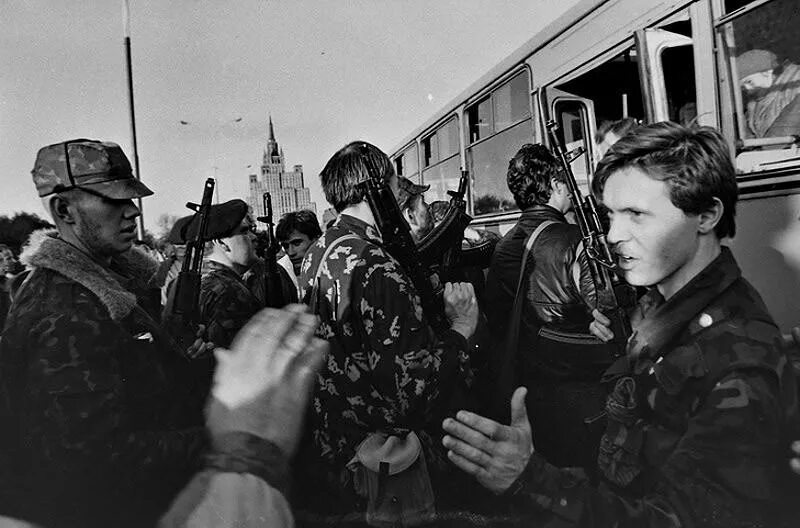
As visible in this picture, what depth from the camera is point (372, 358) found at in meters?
1.72

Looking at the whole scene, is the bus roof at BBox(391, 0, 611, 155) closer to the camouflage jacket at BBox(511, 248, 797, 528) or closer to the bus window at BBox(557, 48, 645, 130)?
the bus window at BBox(557, 48, 645, 130)

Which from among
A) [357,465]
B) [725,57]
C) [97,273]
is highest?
[725,57]

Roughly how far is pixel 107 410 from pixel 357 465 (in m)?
0.76

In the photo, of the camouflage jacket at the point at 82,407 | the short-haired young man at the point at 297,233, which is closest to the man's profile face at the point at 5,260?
the short-haired young man at the point at 297,233

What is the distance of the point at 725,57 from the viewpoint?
2.41 meters

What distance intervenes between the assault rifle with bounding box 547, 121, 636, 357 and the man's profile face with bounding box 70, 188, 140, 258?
1708 millimetres

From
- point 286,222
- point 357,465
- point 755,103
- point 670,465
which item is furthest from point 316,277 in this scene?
point 286,222

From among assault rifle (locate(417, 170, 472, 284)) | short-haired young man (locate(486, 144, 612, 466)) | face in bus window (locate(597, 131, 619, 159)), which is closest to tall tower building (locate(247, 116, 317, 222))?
assault rifle (locate(417, 170, 472, 284))

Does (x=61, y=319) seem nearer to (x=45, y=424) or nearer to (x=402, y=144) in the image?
(x=45, y=424)

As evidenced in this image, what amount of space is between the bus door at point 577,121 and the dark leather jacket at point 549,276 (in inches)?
43.3

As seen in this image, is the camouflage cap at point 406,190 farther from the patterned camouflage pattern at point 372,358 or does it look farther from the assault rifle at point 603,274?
the patterned camouflage pattern at point 372,358

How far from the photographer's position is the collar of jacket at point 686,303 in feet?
4.04

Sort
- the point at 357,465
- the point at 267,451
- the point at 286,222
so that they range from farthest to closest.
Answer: the point at 286,222
the point at 357,465
the point at 267,451

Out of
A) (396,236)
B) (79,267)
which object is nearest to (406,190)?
(396,236)
